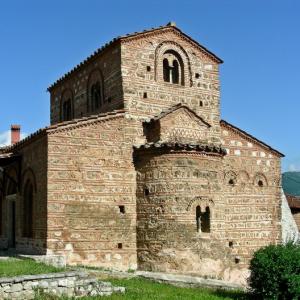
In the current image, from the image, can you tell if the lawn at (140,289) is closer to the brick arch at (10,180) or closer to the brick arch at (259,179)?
the brick arch at (10,180)

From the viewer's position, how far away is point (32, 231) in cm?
1659

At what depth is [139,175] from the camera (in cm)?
1659

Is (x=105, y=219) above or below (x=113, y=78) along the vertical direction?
below

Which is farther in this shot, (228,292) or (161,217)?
(161,217)

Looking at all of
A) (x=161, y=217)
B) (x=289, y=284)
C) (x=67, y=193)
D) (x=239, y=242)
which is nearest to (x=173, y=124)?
(x=161, y=217)

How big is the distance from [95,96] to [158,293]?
30.7 ft

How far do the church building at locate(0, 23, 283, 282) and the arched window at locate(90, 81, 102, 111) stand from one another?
1.6 inches

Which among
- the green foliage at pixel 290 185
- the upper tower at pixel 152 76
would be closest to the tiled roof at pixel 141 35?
the upper tower at pixel 152 76

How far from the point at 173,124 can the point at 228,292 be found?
595cm

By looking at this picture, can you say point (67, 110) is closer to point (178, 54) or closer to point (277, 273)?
point (178, 54)

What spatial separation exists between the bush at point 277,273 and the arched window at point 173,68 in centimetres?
803

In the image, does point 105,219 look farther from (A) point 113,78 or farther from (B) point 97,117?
(A) point 113,78

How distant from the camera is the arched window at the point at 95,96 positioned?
1885 centimetres

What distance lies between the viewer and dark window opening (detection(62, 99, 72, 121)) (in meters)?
21.7
